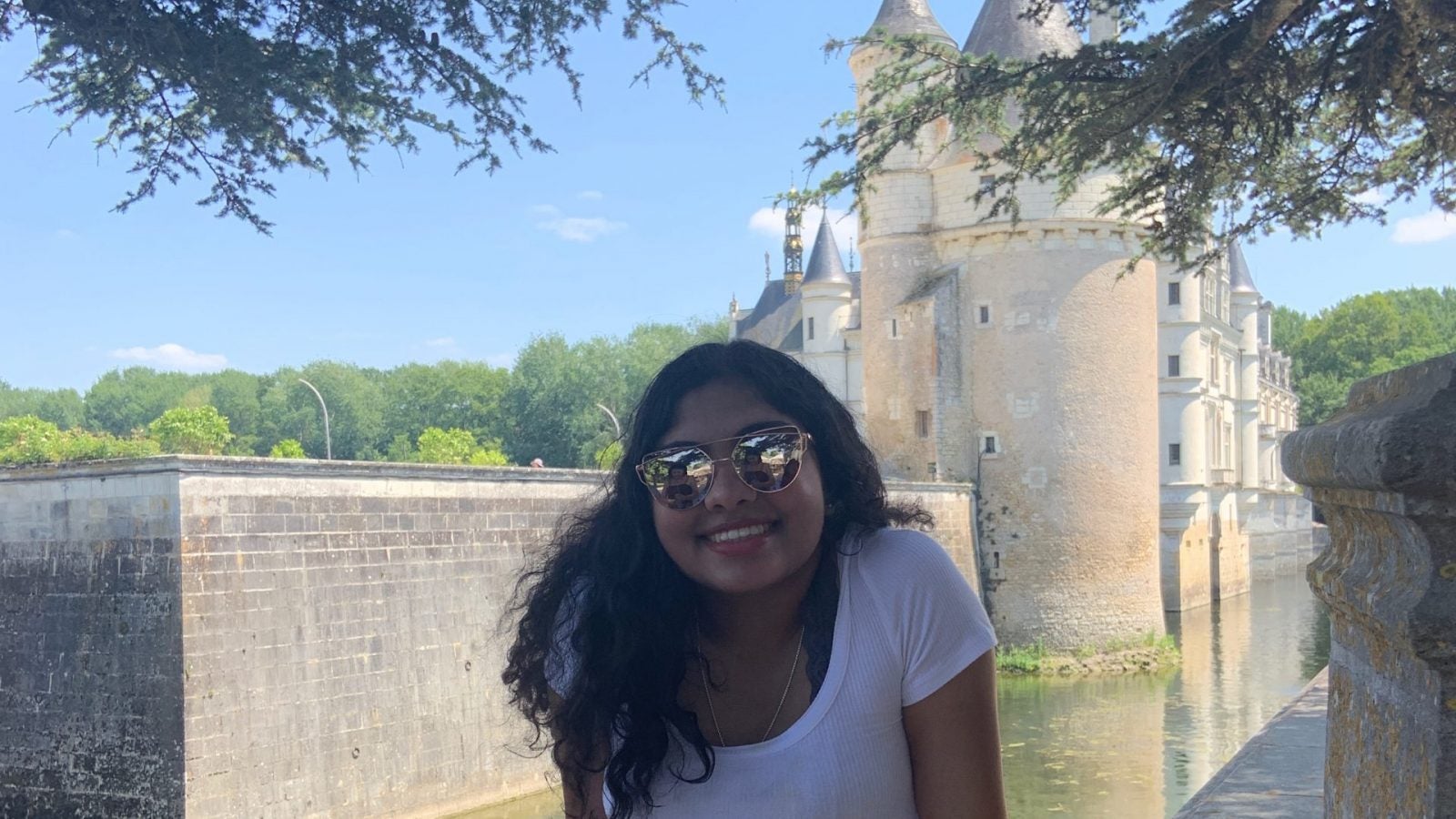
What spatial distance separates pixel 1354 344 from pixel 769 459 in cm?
6380

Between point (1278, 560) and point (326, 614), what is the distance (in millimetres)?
41757

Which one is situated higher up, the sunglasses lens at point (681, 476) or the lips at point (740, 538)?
the sunglasses lens at point (681, 476)

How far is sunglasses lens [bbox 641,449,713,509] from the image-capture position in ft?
6.23

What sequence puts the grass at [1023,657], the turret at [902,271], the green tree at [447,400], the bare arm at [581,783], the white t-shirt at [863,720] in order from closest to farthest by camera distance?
the white t-shirt at [863,720] → the bare arm at [581,783] → the grass at [1023,657] → the turret at [902,271] → the green tree at [447,400]

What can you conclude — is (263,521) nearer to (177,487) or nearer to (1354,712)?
(177,487)

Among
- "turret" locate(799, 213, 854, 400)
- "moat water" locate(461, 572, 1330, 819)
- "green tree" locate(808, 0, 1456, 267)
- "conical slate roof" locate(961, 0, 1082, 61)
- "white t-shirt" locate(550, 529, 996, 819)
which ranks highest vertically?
"conical slate roof" locate(961, 0, 1082, 61)

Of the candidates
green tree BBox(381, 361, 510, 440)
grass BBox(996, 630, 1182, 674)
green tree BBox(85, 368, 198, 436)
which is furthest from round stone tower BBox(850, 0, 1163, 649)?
green tree BBox(85, 368, 198, 436)

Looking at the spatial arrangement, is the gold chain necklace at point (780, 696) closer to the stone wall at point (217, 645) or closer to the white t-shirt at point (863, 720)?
the white t-shirt at point (863, 720)

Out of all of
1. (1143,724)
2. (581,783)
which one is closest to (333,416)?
(1143,724)

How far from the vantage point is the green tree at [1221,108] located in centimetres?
537

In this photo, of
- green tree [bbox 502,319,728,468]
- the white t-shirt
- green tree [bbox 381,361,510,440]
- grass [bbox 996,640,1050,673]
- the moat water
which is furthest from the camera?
green tree [bbox 381,361,510,440]

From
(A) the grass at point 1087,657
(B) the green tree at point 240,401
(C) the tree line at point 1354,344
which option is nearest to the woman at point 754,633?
(A) the grass at point 1087,657

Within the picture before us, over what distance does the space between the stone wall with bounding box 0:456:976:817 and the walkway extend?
18.3ft

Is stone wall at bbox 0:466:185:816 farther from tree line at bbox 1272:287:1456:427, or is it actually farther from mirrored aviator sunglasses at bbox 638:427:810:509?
tree line at bbox 1272:287:1456:427
